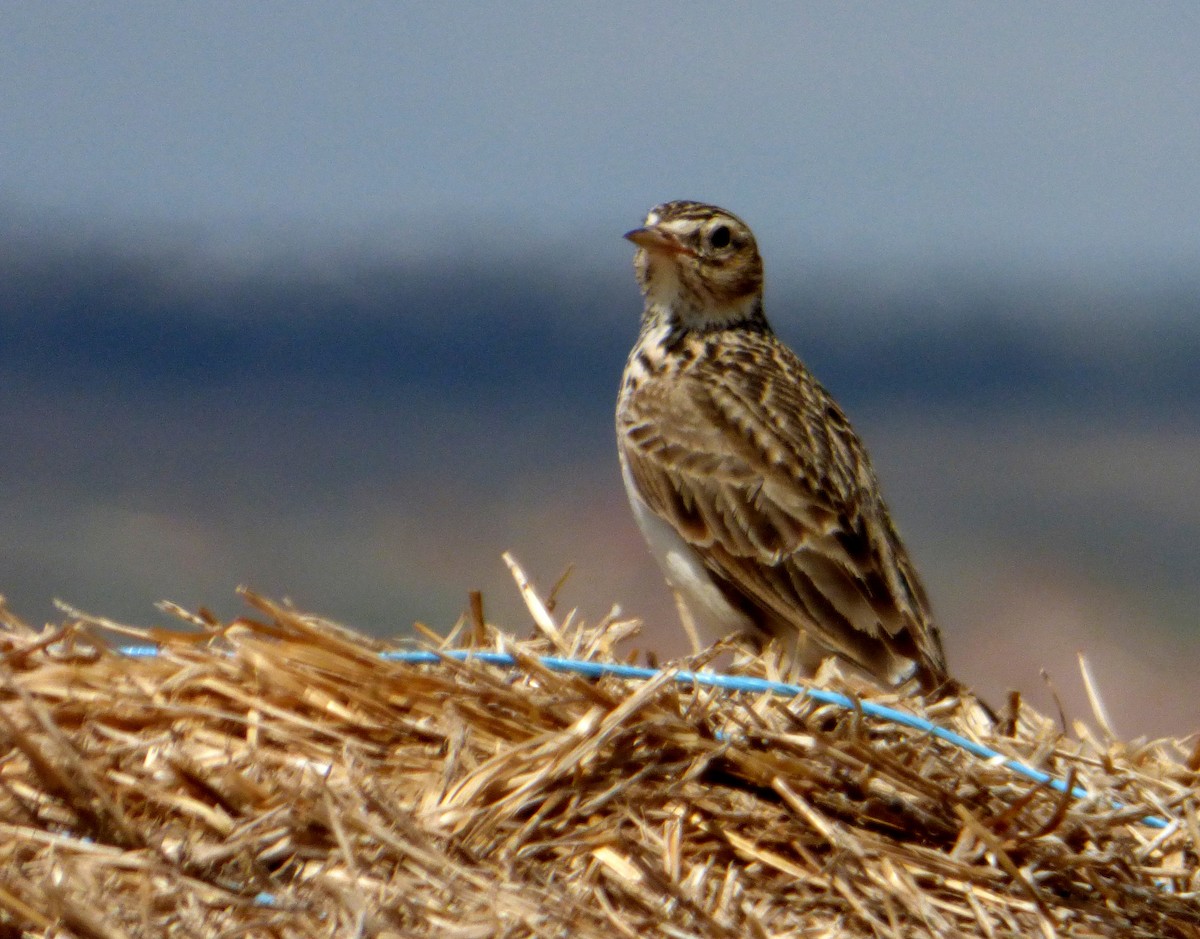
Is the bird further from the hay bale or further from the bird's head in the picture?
the hay bale

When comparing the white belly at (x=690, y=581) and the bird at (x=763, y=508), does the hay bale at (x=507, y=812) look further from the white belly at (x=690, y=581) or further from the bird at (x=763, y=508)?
the white belly at (x=690, y=581)

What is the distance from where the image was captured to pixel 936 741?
15.5 ft

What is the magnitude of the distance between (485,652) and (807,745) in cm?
115

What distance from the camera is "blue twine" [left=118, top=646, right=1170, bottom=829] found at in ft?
14.9

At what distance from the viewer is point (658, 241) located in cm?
833

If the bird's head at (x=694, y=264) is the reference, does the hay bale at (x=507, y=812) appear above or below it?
below

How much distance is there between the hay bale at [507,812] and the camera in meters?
3.75

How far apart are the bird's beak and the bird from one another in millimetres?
10

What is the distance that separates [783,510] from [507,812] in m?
3.40

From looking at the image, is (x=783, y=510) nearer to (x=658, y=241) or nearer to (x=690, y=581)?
(x=690, y=581)

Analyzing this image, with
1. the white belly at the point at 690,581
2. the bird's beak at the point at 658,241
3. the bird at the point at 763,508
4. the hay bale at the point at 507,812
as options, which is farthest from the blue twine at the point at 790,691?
the bird's beak at the point at 658,241

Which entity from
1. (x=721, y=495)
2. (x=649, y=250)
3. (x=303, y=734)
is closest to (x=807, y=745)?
(x=303, y=734)

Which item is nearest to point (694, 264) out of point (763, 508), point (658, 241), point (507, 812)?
point (658, 241)

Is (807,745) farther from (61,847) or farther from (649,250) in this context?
(649,250)
